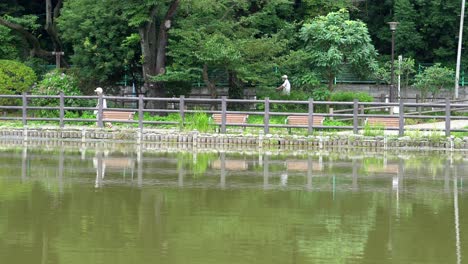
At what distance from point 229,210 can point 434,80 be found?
2935 cm

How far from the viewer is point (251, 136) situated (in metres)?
29.5

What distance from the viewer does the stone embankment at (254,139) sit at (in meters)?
28.8

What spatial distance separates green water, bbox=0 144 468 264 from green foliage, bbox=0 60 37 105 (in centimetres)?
1464

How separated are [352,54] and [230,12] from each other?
556cm

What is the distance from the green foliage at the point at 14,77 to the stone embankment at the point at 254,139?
804cm

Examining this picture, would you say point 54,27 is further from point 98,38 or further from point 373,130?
point 373,130

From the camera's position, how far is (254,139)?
1157 inches

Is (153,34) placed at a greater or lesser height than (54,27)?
lesser

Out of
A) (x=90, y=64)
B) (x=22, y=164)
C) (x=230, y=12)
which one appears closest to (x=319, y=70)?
(x=230, y=12)

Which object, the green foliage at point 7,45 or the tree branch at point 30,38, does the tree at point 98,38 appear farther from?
the green foliage at point 7,45

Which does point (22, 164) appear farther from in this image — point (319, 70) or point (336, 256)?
point (319, 70)

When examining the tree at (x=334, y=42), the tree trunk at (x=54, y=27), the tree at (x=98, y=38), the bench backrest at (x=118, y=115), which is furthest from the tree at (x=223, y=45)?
the tree trunk at (x=54, y=27)

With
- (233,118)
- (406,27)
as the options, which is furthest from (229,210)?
(406,27)

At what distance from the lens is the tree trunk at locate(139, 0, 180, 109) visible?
37.7 metres
